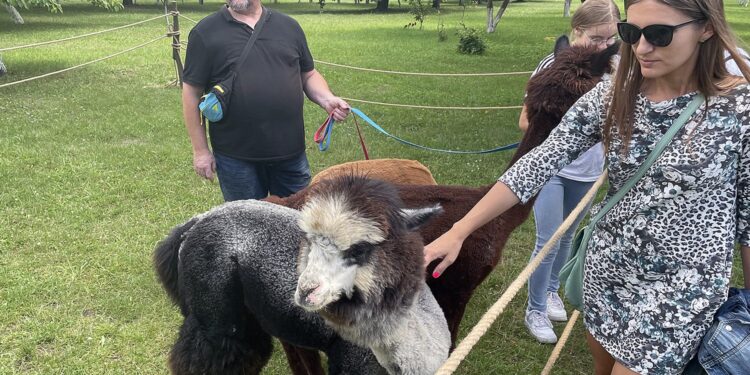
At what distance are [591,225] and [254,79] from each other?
1.97 m

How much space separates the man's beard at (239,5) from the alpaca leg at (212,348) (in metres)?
1.65

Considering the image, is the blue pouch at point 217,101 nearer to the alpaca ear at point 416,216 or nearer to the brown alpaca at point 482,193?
the brown alpaca at point 482,193

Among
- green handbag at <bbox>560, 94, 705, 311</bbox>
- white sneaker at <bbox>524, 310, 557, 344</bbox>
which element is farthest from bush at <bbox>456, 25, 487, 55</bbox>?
green handbag at <bbox>560, 94, 705, 311</bbox>

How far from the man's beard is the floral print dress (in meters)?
1.90

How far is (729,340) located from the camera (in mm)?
1542

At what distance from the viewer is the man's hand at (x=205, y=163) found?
10.4 feet

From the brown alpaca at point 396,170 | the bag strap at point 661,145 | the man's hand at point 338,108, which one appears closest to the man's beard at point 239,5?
the man's hand at point 338,108

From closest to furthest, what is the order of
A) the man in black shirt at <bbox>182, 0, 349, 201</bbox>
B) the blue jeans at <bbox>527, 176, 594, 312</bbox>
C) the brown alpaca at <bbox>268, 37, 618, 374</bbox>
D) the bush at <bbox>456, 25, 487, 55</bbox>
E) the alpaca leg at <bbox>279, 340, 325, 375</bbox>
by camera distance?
the brown alpaca at <bbox>268, 37, 618, 374</bbox>
the alpaca leg at <bbox>279, 340, 325, 375</bbox>
the man in black shirt at <bbox>182, 0, 349, 201</bbox>
the blue jeans at <bbox>527, 176, 594, 312</bbox>
the bush at <bbox>456, 25, 487, 55</bbox>

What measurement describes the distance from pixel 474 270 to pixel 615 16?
1.61m

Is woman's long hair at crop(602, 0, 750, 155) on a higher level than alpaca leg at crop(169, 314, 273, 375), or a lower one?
higher

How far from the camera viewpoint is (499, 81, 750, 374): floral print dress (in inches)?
59.1

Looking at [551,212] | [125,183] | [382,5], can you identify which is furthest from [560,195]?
[382,5]

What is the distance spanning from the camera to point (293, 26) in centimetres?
324

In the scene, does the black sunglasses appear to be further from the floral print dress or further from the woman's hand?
the woman's hand
